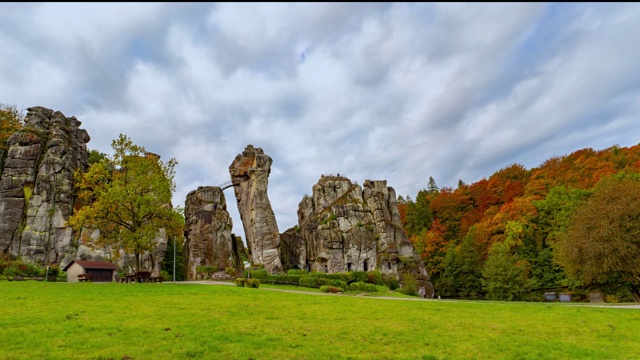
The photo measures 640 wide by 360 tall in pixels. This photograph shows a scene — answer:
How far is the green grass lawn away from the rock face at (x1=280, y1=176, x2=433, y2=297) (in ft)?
131

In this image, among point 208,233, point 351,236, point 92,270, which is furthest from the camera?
point 351,236

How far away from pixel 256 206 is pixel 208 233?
27.9 ft

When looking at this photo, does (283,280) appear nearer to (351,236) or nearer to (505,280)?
(351,236)

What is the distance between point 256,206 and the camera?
59.8 m

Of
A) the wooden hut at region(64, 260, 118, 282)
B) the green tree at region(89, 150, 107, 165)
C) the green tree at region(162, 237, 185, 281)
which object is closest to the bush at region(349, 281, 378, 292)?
the wooden hut at region(64, 260, 118, 282)

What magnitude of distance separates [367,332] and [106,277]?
1483 inches

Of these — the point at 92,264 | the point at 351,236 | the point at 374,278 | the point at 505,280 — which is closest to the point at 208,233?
the point at 92,264

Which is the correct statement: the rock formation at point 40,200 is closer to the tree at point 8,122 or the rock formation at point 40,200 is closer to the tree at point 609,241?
the tree at point 8,122

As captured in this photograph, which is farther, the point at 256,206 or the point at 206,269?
the point at 256,206

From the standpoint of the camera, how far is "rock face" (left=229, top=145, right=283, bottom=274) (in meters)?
56.9

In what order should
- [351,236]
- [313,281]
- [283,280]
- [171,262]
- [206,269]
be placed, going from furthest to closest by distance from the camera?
[171,262] < [351,236] < [206,269] < [283,280] < [313,281]

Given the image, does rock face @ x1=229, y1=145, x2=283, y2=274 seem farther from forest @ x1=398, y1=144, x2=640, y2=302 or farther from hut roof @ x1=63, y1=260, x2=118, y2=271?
forest @ x1=398, y1=144, x2=640, y2=302

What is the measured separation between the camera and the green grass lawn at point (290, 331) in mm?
10914

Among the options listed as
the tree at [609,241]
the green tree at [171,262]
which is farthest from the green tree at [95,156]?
the tree at [609,241]
